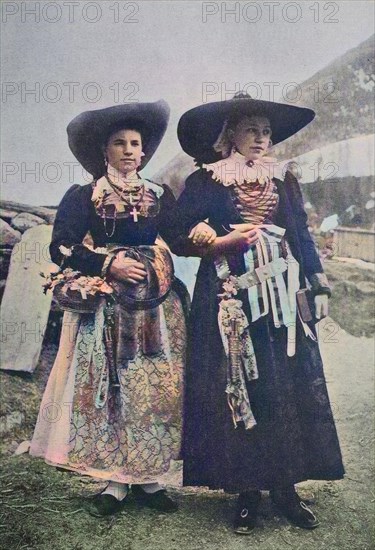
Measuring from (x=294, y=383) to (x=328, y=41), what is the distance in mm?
1795

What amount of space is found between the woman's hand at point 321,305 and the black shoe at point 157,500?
3.80 feet

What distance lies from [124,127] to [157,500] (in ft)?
5.93

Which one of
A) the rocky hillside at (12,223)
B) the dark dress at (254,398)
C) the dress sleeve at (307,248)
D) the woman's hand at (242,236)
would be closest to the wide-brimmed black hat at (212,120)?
the dark dress at (254,398)

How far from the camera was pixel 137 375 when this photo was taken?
3.30m

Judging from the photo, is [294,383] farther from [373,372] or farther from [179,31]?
[179,31]

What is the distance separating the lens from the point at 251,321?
3.37 meters

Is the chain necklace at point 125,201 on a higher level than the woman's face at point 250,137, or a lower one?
lower

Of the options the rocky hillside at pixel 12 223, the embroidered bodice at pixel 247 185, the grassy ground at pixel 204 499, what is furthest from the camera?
the rocky hillside at pixel 12 223

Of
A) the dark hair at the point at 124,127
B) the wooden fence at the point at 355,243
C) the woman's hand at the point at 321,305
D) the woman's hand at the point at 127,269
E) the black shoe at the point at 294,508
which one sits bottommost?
the black shoe at the point at 294,508

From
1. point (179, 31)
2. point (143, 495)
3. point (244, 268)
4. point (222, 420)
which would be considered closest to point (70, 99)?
point (179, 31)

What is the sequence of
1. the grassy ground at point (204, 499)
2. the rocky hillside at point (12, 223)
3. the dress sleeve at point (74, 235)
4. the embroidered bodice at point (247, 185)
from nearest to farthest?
1. the grassy ground at point (204, 499)
2. the dress sleeve at point (74, 235)
3. the embroidered bodice at point (247, 185)
4. the rocky hillside at point (12, 223)

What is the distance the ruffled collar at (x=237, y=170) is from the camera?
3404 mm

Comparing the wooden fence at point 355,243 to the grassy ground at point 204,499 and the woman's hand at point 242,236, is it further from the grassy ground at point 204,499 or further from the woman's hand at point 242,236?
the woman's hand at point 242,236

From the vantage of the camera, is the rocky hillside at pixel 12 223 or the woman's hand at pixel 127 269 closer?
the woman's hand at pixel 127 269
